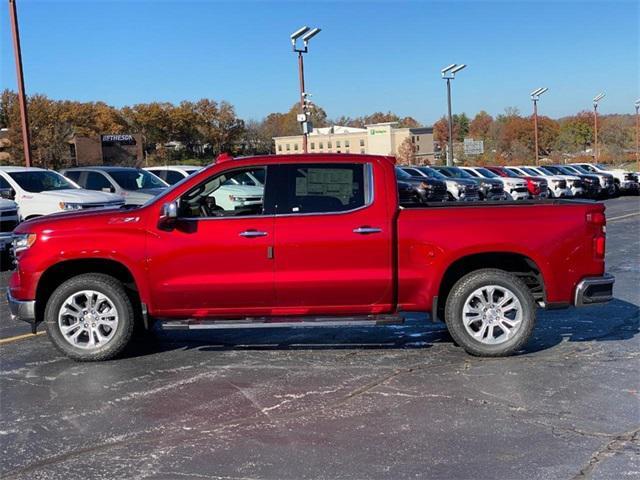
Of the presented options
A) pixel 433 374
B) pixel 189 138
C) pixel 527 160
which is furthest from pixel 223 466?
pixel 189 138

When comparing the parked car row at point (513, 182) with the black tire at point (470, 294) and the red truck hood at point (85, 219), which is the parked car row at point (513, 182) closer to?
the black tire at point (470, 294)

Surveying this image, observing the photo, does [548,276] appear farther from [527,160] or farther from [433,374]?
[527,160]

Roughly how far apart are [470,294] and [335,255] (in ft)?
4.16

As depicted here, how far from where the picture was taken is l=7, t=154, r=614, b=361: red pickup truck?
19.8 ft

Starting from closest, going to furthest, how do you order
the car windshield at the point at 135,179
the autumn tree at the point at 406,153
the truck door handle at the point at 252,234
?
the truck door handle at the point at 252,234
the car windshield at the point at 135,179
the autumn tree at the point at 406,153

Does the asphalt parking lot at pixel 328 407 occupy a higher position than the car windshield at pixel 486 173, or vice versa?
the car windshield at pixel 486 173

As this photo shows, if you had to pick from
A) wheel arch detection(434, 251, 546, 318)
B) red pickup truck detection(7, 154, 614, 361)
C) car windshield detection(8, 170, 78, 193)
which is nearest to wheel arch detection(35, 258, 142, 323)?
red pickup truck detection(7, 154, 614, 361)

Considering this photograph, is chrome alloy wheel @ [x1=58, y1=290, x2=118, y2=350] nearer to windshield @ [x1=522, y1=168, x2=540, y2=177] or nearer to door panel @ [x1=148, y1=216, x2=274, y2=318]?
door panel @ [x1=148, y1=216, x2=274, y2=318]

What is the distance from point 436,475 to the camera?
3.86 m

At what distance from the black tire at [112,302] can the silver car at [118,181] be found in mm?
10378

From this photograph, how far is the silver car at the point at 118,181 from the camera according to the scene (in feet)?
54.5

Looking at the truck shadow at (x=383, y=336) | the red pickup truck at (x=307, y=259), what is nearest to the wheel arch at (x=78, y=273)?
the red pickup truck at (x=307, y=259)

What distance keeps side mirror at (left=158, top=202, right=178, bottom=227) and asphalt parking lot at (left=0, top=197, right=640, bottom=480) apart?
131 centimetres

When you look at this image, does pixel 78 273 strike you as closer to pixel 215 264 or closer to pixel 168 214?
pixel 168 214
